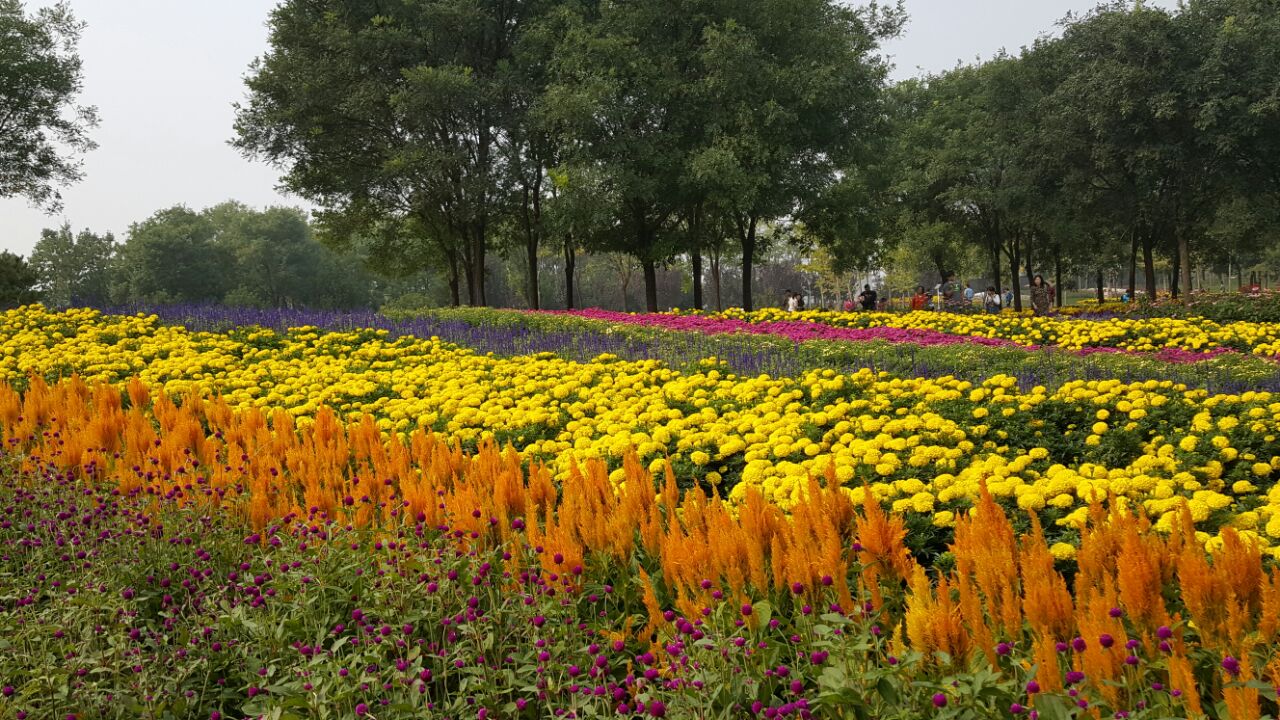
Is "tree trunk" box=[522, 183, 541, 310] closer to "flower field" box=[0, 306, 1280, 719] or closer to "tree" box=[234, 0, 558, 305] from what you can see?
"tree" box=[234, 0, 558, 305]

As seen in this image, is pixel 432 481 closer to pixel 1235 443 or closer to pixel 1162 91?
pixel 1235 443

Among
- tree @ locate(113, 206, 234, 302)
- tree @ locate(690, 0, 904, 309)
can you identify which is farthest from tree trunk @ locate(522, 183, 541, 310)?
tree @ locate(113, 206, 234, 302)

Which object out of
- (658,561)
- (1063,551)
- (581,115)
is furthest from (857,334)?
(581,115)

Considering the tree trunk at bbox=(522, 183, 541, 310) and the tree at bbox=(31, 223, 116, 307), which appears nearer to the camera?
the tree trunk at bbox=(522, 183, 541, 310)

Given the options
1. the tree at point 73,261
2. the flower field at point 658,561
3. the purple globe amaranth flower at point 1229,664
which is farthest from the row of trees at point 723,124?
the tree at point 73,261

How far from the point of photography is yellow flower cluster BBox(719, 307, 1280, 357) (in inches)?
515

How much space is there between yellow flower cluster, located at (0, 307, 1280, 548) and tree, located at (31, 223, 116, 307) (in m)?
73.8

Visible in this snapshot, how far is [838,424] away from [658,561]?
2.34m

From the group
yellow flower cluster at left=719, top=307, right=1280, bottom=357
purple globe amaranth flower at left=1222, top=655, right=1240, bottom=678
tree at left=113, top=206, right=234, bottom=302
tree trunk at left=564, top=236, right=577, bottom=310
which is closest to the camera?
purple globe amaranth flower at left=1222, top=655, right=1240, bottom=678

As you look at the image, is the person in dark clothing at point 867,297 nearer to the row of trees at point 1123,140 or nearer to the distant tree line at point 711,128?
the distant tree line at point 711,128

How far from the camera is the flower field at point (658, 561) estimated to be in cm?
231

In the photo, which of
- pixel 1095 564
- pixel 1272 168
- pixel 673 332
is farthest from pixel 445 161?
pixel 1095 564

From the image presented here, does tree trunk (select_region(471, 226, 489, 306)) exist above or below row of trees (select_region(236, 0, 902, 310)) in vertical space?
below

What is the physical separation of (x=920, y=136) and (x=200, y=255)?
58.8 m
